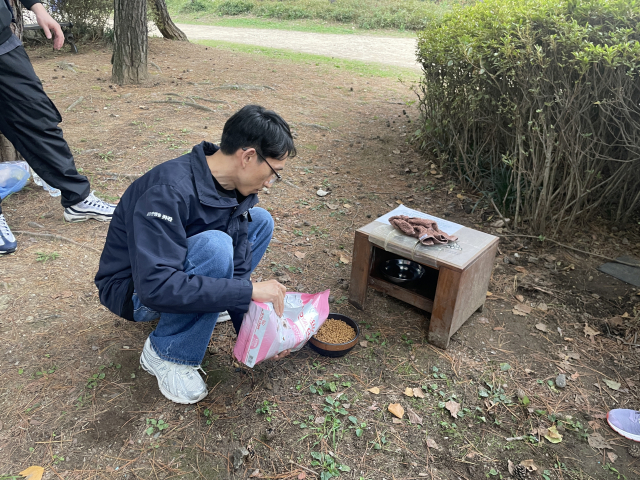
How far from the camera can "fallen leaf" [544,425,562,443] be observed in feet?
6.88

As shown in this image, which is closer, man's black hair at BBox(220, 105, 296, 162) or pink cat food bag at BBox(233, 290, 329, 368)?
man's black hair at BBox(220, 105, 296, 162)

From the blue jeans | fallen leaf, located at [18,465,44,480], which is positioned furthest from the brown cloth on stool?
fallen leaf, located at [18,465,44,480]

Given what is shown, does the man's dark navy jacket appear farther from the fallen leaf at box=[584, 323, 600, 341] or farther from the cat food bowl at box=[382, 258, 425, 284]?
the fallen leaf at box=[584, 323, 600, 341]

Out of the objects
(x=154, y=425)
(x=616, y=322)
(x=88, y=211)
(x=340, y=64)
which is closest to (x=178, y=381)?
(x=154, y=425)

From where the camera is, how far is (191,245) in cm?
193

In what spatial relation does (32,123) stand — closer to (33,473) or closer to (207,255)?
(207,255)

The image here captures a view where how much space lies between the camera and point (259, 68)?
344 inches

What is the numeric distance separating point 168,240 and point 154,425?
0.90 m

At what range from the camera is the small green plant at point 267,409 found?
2.14 meters

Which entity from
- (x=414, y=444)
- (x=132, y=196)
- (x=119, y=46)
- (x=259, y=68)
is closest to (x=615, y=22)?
(x=414, y=444)

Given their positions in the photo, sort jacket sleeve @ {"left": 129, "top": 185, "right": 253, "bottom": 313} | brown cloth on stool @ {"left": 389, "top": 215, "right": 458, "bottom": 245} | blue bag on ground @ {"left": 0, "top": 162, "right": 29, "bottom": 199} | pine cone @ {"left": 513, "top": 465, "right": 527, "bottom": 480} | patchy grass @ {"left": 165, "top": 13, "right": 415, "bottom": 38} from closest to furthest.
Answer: jacket sleeve @ {"left": 129, "top": 185, "right": 253, "bottom": 313} → pine cone @ {"left": 513, "top": 465, "right": 527, "bottom": 480} → brown cloth on stool @ {"left": 389, "top": 215, "right": 458, "bottom": 245} → blue bag on ground @ {"left": 0, "top": 162, "right": 29, "bottom": 199} → patchy grass @ {"left": 165, "top": 13, "right": 415, "bottom": 38}

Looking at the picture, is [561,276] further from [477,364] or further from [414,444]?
[414,444]

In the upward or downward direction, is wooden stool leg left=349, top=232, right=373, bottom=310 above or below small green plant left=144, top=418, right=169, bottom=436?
above

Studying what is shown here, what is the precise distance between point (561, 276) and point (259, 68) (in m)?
7.06
